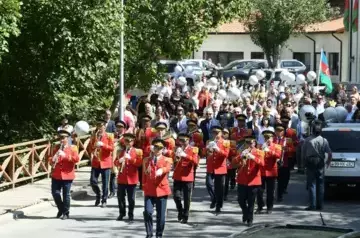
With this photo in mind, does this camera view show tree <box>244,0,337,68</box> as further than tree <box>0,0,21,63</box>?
Yes

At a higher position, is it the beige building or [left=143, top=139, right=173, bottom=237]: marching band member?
the beige building

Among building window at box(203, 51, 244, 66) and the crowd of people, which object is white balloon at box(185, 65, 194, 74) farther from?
the crowd of people

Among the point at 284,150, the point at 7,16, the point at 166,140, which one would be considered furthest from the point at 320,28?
the point at 7,16

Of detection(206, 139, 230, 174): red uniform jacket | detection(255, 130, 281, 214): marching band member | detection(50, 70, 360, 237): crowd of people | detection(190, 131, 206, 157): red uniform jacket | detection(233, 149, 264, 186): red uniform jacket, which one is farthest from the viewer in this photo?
detection(190, 131, 206, 157): red uniform jacket

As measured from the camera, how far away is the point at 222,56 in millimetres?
64875

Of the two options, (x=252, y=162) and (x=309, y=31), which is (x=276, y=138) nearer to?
(x=252, y=162)

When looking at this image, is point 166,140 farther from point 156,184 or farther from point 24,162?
point 24,162

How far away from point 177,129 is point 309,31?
38.2 metres

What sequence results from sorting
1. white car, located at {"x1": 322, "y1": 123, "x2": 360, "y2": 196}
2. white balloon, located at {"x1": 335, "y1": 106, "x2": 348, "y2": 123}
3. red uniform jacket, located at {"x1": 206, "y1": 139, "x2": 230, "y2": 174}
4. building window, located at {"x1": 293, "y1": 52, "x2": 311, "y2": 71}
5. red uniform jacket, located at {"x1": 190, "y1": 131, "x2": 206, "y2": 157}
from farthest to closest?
building window, located at {"x1": 293, "y1": 52, "x2": 311, "y2": 71}
white balloon, located at {"x1": 335, "y1": 106, "x2": 348, "y2": 123}
red uniform jacket, located at {"x1": 190, "y1": 131, "x2": 206, "y2": 157}
white car, located at {"x1": 322, "y1": 123, "x2": 360, "y2": 196}
red uniform jacket, located at {"x1": 206, "y1": 139, "x2": 230, "y2": 174}

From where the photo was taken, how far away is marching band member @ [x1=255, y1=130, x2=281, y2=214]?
17.7 meters

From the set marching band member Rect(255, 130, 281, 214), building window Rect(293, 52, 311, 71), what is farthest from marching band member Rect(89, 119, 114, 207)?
building window Rect(293, 52, 311, 71)

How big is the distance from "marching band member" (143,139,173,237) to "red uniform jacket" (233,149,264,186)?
74.8 inches

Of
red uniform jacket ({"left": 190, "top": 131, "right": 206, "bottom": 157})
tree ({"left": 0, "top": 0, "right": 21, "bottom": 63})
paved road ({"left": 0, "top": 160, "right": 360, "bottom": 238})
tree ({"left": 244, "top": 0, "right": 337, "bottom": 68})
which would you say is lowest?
paved road ({"left": 0, "top": 160, "right": 360, "bottom": 238})

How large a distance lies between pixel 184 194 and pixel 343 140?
442cm
